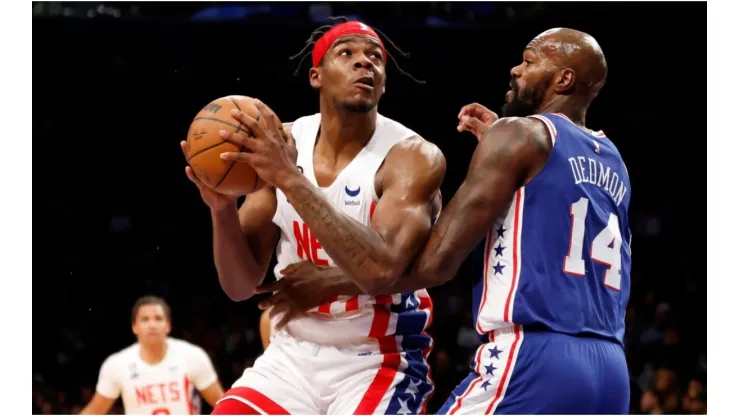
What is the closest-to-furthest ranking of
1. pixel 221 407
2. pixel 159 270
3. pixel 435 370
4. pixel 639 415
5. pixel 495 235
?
1. pixel 495 235
2. pixel 221 407
3. pixel 639 415
4. pixel 435 370
5. pixel 159 270

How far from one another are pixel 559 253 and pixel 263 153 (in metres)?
1.06

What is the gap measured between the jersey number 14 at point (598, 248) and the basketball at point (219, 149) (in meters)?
1.14

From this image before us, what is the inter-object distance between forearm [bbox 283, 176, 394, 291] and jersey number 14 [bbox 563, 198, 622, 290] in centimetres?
62

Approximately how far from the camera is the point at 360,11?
36.0 ft

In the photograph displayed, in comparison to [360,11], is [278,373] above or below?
below

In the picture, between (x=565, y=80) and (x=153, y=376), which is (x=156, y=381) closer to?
(x=153, y=376)

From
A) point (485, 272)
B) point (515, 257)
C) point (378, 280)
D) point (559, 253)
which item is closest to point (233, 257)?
point (378, 280)

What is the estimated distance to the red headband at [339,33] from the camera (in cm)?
379

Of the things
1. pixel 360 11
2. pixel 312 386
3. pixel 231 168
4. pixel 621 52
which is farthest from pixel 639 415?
pixel 231 168

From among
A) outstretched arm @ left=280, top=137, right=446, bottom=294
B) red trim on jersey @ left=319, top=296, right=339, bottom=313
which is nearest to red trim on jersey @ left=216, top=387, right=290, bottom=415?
red trim on jersey @ left=319, top=296, right=339, bottom=313

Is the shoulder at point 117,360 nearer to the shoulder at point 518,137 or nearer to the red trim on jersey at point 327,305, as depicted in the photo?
the red trim on jersey at point 327,305

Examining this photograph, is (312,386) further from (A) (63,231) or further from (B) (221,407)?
(A) (63,231)

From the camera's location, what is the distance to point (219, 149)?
10.4 ft

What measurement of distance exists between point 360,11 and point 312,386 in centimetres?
804
